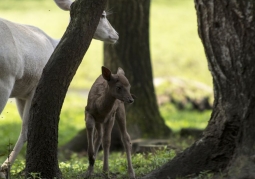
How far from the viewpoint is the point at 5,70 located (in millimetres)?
7590

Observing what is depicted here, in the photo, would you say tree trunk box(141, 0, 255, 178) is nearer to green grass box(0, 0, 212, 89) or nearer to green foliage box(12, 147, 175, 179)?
green foliage box(12, 147, 175, 179)

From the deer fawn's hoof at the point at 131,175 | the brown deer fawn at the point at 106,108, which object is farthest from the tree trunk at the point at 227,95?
the brown deer fawn at the point at 106,108

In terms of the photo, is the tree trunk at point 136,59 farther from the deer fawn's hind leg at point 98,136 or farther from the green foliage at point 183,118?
the deer fawn's hind leg at point 98,136

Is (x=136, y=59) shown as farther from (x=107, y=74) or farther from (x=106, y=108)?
(x=107, y=74)

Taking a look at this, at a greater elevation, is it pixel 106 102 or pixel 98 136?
pixel 106 102

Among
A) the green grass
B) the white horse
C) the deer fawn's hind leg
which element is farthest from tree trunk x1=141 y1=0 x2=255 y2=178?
the green grass

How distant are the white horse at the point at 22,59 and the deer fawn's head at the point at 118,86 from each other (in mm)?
1187

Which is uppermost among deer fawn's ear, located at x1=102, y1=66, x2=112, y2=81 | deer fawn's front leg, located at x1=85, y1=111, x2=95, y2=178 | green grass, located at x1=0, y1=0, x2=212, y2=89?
green grass, located at x1=0, y1=0, x2=212, y2=89

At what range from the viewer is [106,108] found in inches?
293

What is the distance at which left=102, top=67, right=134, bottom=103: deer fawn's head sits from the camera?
23.4 ft

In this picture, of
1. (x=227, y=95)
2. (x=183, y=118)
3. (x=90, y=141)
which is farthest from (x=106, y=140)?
(x=183, y=118)

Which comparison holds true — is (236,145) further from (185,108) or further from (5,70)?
(185,108)

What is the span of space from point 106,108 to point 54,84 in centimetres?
88

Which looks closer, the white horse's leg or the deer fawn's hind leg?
the deer fawn's hind leg
